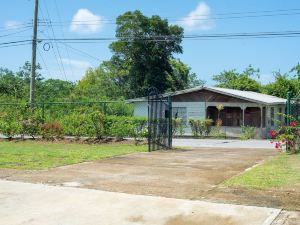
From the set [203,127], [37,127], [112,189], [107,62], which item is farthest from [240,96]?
[107,62]

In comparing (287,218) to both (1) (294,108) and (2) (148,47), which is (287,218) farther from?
(2) (148,47)

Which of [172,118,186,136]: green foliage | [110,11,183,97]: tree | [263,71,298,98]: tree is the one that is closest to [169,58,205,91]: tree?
[110,11,183,97]: tree

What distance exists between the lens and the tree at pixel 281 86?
139 ft

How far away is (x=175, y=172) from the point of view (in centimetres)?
1048

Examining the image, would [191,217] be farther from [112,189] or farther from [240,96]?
[240,96]

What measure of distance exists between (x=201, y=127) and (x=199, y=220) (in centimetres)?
2419

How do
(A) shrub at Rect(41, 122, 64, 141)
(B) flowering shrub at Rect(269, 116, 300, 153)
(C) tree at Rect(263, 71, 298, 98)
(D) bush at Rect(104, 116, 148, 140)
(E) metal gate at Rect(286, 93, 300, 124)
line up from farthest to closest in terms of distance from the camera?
(C) tree at Rect(263, 71, 298, 98) < (A) shrub at Rect(41, 122, 64, 141) < (D) bush at Rect(104, 116, 148, 140) < (E) metal gate at Rect(286, 93, 300, 124) < (B) flowering shrub at Rect(269, 116, 300, 153)

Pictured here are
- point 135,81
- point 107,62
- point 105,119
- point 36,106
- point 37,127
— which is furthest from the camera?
point 107,62

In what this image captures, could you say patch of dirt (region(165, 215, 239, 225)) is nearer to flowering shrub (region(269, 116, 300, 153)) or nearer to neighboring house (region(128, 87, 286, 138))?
flowering shrub (region(269, 116, 300, 153))

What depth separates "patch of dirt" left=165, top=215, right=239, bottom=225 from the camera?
19.8ft

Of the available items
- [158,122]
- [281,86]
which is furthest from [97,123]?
[281,86]

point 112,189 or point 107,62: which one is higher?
point 107,62

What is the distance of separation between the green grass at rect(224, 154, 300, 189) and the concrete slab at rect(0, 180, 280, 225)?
1.83 metres

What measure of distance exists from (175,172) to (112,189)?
8.35 ft
